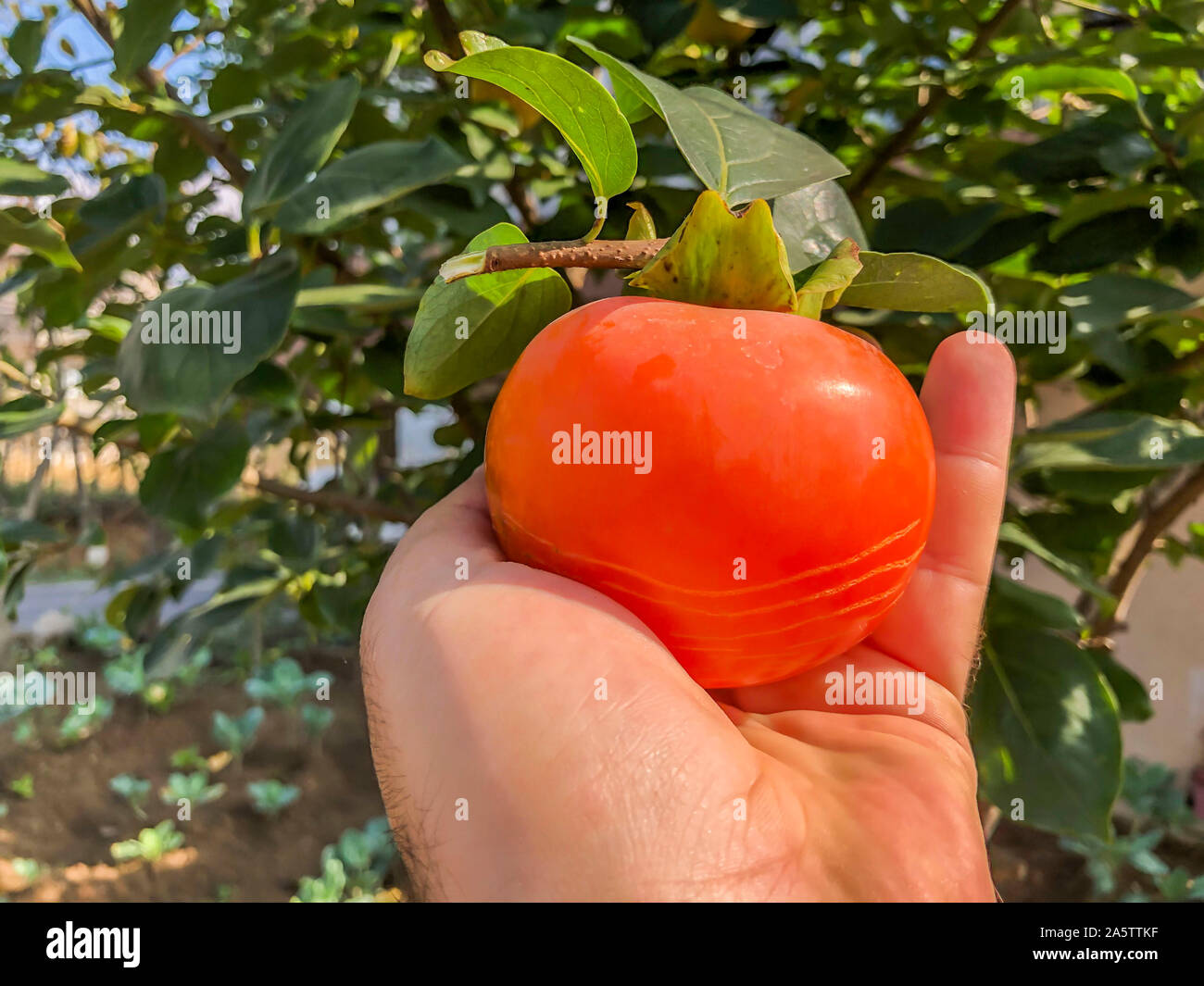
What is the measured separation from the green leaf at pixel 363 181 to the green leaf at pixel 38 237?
17 centimetres

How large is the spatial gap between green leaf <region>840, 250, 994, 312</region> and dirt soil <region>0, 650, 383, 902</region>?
1.28m

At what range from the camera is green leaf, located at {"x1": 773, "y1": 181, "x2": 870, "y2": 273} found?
20.4 inches

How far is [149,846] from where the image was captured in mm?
1695

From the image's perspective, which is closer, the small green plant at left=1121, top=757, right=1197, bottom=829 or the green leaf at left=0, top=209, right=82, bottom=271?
the green leaf at left=0, top=209, right=82, bottom=271

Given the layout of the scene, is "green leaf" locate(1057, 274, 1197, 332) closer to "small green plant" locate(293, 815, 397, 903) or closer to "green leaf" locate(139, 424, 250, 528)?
"green leaf" locate(139, 424, 250, 528)

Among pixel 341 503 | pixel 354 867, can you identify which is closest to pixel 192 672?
pixel 354 867

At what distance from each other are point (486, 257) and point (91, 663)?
2870 mm

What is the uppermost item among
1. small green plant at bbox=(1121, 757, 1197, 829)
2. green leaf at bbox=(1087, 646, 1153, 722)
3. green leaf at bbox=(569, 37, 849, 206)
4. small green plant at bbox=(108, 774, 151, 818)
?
green leaf at bbox=(569, 37, 849, 206)

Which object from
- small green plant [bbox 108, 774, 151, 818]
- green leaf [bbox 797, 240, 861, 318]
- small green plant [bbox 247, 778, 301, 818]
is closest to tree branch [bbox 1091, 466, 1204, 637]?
green leaf [bbox 797, 240, 861, 318]

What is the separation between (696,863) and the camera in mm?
429

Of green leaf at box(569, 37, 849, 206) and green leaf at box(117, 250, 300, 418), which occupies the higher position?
green leaf at box(569, 37, 849, 206)

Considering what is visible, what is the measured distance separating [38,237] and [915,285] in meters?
0.62

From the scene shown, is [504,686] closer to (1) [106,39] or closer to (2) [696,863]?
(2) [696,863]

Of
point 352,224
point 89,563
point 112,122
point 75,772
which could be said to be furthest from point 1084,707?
point 89,563
